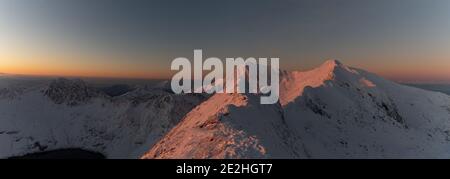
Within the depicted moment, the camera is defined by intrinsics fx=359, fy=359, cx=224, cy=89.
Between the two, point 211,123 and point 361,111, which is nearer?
point 211,123

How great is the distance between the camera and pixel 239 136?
41.4 m

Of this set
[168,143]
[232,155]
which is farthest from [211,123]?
[232,155]

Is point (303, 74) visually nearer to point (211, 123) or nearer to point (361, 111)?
point (361, 111)

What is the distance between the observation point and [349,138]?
300ft

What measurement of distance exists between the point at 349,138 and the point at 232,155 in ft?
214

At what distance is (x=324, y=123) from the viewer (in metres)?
95.6

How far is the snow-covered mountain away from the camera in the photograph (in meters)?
43.4

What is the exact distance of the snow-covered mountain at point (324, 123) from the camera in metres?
43.4
